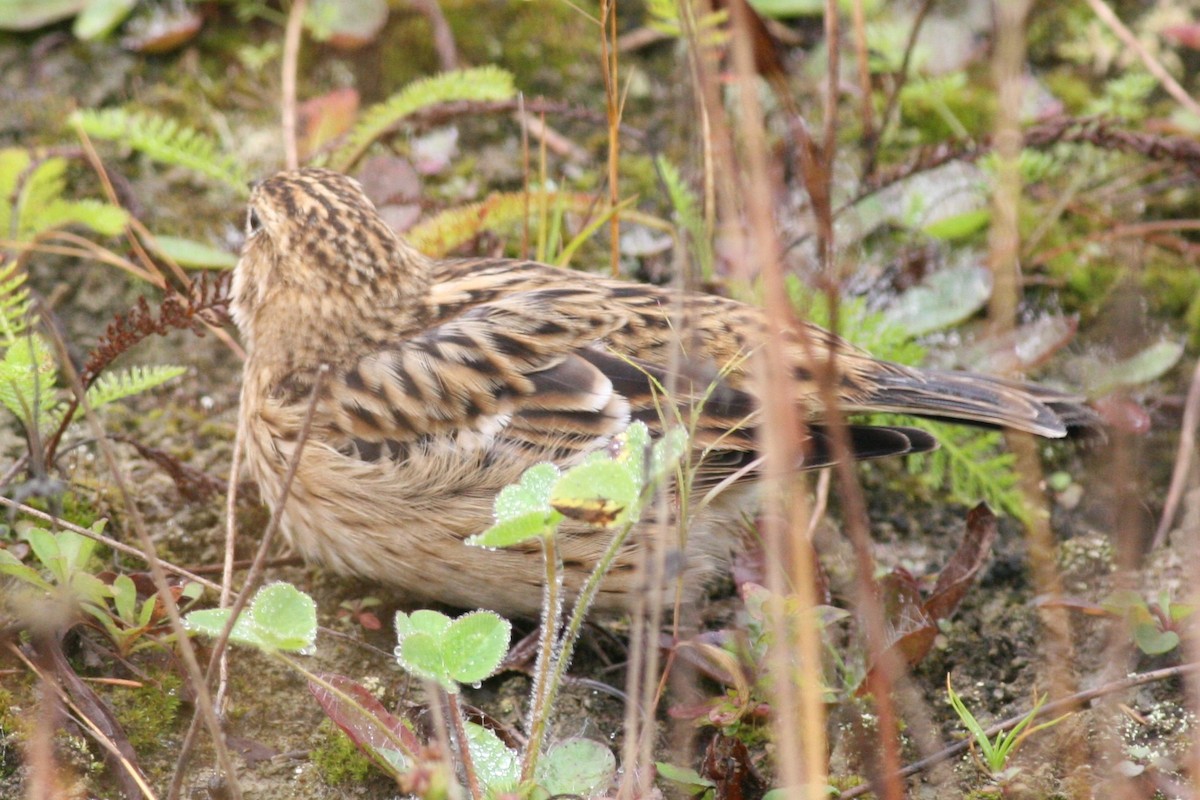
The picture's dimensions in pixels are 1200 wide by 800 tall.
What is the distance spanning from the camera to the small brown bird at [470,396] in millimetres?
3842

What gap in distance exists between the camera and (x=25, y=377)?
359cm

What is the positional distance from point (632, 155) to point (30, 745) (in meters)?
3.33

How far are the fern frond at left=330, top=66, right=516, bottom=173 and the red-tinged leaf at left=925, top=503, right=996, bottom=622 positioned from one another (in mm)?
2346

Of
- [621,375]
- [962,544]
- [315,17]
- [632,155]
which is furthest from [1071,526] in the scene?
[315,17]

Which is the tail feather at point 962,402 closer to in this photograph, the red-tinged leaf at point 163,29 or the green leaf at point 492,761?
the green leaf at point 492,761

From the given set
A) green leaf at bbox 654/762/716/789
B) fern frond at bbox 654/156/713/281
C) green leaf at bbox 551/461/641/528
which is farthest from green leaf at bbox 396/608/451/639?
fern frond at bbox 654/156/713/281

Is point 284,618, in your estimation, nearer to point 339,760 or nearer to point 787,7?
point 339,760

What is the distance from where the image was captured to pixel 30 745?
3.30 meters

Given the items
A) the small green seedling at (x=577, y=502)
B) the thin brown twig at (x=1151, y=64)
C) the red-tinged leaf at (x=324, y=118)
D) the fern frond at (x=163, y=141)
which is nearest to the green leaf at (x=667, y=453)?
the small green seedling at (x=577, y=502)

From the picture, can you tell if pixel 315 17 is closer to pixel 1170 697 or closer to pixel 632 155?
pixel 632 155

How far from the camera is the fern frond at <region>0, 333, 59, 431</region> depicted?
355 cm

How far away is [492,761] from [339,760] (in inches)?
19.8

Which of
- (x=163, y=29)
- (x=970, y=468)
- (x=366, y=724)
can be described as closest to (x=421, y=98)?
(x=163, y=29)

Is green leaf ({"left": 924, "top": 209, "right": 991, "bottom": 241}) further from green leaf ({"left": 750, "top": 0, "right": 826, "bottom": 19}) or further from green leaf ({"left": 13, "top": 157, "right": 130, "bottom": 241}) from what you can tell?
green leaf ({"left": 13, "top": 157, "right": 130, "bottom": 241})
